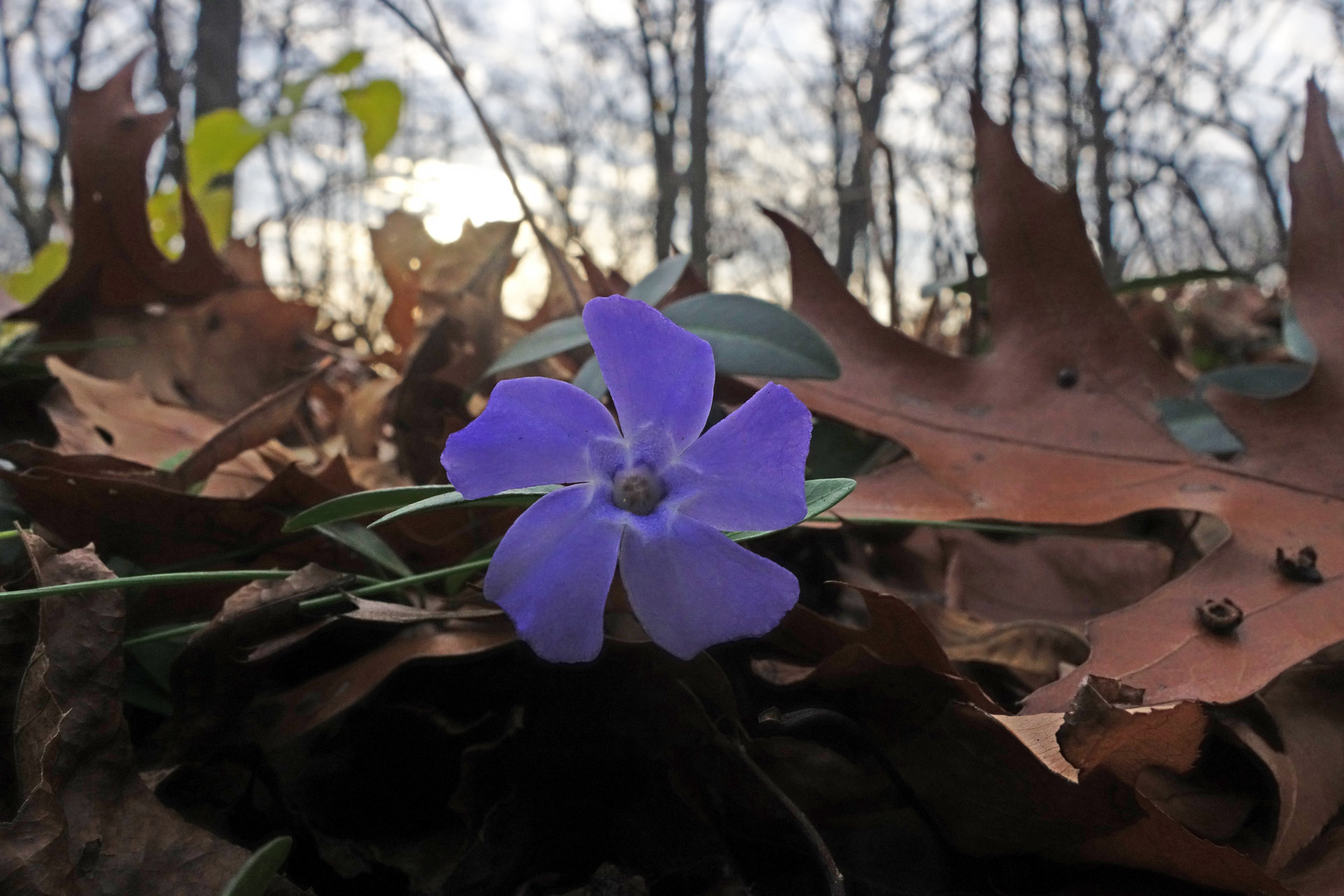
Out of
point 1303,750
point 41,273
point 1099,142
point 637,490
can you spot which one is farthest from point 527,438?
point 1099,142

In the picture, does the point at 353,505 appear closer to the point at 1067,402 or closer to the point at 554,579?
the point at 554,579

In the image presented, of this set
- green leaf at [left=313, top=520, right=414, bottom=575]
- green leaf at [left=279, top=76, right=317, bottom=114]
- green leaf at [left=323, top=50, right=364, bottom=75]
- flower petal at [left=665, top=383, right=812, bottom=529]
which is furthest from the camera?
green leaf at [left=279, top=76, right=317, bottom=114]

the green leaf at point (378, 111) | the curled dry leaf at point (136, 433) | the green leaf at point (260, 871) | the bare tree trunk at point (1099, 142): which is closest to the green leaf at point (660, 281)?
the curled dry leaf at point (136, 433)

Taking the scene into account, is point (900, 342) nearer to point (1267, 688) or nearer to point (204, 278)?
point (1267, 688)

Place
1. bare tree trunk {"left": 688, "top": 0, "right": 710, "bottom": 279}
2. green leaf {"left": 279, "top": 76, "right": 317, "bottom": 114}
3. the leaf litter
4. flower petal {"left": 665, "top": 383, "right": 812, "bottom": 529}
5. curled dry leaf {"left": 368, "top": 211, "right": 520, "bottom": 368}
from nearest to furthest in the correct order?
1. flower petal {"left": 665, "top": 383, "right": 812, "bottom": 529}
2. the leaf litter
3. curled dry leaf {"left": 368, "top": 211, "right": 520, "bottom": 368}
4. green leaf {"left": 279, "top": 76, "right": 317, "bottom": 114}
5. bare tree trunk {"left": 688, "top": 0, "right": 710, "bottom": 279}

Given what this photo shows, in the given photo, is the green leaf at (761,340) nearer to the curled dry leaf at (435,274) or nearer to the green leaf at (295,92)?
the curled dry leaf at (435,274)

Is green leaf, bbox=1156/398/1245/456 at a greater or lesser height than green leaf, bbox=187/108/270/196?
lesser

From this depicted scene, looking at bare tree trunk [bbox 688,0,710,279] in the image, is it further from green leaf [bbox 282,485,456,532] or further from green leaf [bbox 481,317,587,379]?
green leaf [bbox 282,485,456,532]

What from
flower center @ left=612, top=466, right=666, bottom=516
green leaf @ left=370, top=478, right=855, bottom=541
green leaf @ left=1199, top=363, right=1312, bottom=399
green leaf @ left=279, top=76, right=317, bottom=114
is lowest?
green leaf @ left=1199, top=363, right=1312, bottom=399

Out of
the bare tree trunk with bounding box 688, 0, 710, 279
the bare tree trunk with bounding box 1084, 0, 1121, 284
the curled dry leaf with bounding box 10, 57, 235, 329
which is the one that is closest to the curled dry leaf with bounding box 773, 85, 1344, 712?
the curled dry leaf with bounding box 10, 57, 235, 329
